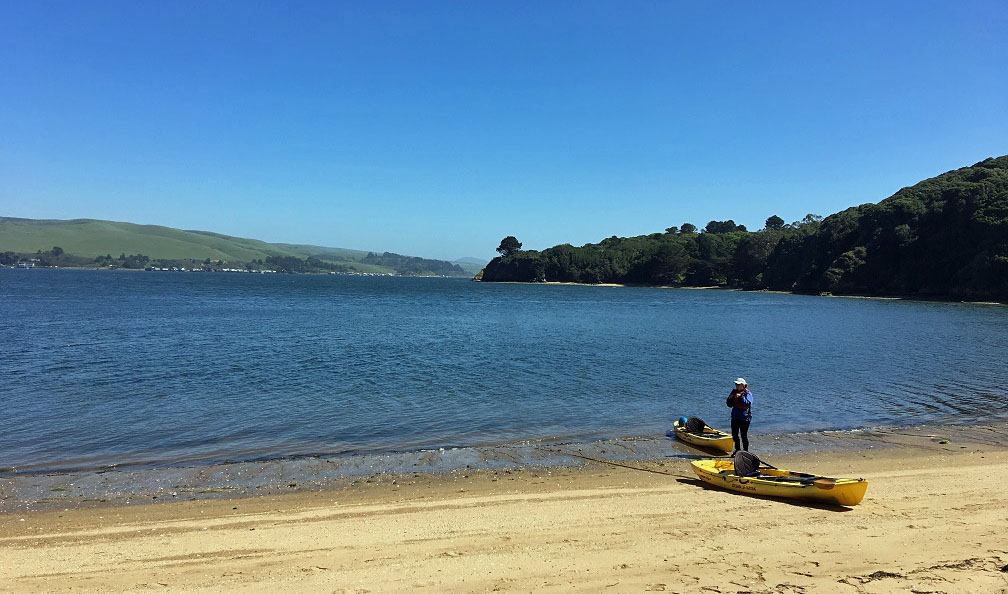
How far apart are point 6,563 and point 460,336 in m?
38.4

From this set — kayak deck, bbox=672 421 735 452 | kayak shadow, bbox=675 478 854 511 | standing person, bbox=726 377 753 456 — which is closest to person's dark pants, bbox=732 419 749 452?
standing person, bbox=726 377 753 456

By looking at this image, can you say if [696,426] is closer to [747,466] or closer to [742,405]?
[742,405]

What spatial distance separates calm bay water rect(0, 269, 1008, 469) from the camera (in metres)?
17.6

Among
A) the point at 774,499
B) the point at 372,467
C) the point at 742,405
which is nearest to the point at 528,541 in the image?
the point at 774,499

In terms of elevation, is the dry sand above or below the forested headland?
below

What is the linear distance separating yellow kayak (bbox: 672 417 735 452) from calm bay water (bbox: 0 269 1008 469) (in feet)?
5.36

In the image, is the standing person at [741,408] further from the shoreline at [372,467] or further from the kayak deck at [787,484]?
the kayak deck at [787,484]

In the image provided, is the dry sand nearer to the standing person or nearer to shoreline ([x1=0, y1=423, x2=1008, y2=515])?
shoreline ([x1=0, y1=423, x2=1008, y2=515])

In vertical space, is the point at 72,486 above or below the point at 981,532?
below

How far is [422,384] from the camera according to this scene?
25.8 m

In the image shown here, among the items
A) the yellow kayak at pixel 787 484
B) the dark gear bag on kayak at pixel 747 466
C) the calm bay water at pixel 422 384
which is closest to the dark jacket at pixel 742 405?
the yellow kayak at pixel 787 484

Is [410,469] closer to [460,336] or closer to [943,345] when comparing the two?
[460,336]

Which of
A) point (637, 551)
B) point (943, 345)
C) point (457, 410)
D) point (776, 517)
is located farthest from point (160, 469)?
point (943, 345)

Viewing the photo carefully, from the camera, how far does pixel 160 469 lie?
1423 cm
